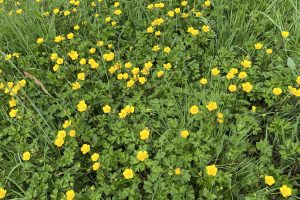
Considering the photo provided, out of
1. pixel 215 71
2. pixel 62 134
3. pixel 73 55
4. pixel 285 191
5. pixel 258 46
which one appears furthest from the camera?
pixel 73 55

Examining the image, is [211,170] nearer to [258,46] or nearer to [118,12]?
[258,46]

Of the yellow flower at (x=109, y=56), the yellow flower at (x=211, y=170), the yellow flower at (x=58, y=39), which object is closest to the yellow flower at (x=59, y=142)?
the yellow flower at (x=109, y=56)

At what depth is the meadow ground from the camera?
198 centimetres

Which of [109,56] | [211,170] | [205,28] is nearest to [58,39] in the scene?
[109,56]

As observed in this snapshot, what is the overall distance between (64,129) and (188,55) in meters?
1.14

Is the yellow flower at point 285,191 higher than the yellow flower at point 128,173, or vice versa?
the yellow flower at point 128,173

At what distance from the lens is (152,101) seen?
2.34 metres

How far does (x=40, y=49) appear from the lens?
3043mm

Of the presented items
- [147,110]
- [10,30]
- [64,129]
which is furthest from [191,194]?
[10,30]

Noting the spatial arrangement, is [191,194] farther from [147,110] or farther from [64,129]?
[64,129]

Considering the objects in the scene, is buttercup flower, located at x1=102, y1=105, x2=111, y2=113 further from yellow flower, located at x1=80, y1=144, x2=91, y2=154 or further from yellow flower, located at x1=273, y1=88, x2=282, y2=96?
yellow flower, located at x1=273, y1=88, x2=282, y2=96

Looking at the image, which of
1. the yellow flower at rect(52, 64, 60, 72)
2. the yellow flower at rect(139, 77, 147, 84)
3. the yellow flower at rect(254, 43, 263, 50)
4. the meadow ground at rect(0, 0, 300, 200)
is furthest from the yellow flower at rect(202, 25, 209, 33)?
the yellow flower at rect(52, 64, 60, 72)

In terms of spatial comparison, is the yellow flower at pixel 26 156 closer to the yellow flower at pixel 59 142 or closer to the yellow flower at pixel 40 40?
the yellow flower at pixel 59 142

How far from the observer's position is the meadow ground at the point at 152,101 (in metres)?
1.98
